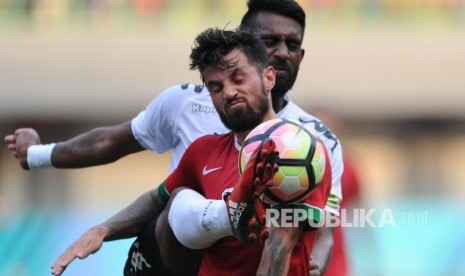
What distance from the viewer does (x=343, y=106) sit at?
1794 centimetres

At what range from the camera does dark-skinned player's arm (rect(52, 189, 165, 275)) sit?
4766 millimetres

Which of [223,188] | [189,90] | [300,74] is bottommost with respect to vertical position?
[300,74]

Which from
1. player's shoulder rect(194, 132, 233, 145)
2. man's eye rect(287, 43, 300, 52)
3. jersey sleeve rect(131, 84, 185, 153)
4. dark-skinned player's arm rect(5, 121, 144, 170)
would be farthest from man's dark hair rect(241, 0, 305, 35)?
player's shoulder rect(194, 132, 233, 145)

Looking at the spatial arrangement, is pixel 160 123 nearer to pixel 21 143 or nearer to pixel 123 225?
Result: pixel 123 225

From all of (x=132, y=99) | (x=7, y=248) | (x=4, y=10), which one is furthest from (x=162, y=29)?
(x=7, y=248)

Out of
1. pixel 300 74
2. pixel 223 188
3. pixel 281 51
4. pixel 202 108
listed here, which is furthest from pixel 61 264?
pixel 300 74

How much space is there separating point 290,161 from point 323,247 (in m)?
1.10

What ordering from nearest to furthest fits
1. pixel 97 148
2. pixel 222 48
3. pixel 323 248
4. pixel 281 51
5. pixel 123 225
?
pixel 222 48 < pixel 123 225 < pixel 323 248 < pixel 281 51 < pixel 97 148

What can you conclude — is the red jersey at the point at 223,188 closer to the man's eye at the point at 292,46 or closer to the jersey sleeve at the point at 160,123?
the jersey sleeve at the point at 160,123

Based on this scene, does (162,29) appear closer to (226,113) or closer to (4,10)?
(4,10)

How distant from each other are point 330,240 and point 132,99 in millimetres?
12860

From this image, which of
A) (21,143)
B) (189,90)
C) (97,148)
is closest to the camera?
(189,90)

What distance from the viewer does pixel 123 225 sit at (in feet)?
16.8

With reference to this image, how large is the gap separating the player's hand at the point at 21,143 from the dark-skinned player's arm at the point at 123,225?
1067mm
